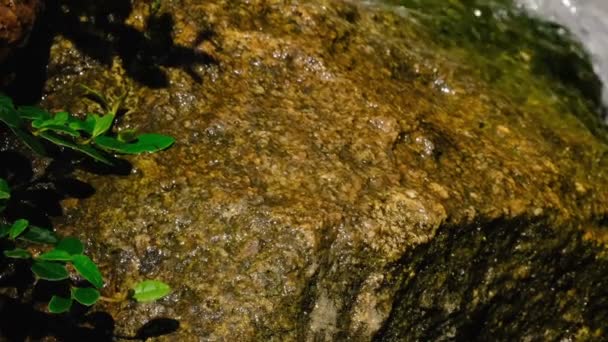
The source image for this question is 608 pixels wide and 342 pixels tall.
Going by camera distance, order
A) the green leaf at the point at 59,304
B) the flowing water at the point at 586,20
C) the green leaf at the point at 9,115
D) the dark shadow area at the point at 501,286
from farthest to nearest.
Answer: the flowing water at the point at 586,20, the dark shadow area at the point at 501,286, the green leaf at the point at 9,115, the green leaf at the point at 59,304

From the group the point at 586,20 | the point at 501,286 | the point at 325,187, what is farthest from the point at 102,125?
the point at 586,20

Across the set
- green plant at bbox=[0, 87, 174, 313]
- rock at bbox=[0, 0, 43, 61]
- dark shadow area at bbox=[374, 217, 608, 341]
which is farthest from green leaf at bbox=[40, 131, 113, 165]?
dark shadow area at bbox=[374, 217, 608, 341]

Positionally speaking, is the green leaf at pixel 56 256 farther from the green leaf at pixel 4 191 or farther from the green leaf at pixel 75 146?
the green leaf at pixel 75 146

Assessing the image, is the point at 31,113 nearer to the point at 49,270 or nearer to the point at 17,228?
the point at 17,228

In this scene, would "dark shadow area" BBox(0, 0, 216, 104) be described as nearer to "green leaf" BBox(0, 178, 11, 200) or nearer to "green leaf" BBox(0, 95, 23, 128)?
"green leaf" BBox(0, 95, 23, 128)

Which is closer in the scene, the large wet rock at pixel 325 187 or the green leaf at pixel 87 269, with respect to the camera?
the green leaf at pixel 87 269

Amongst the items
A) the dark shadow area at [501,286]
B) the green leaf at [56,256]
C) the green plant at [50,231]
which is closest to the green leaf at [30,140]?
the green plant at [50,231]
